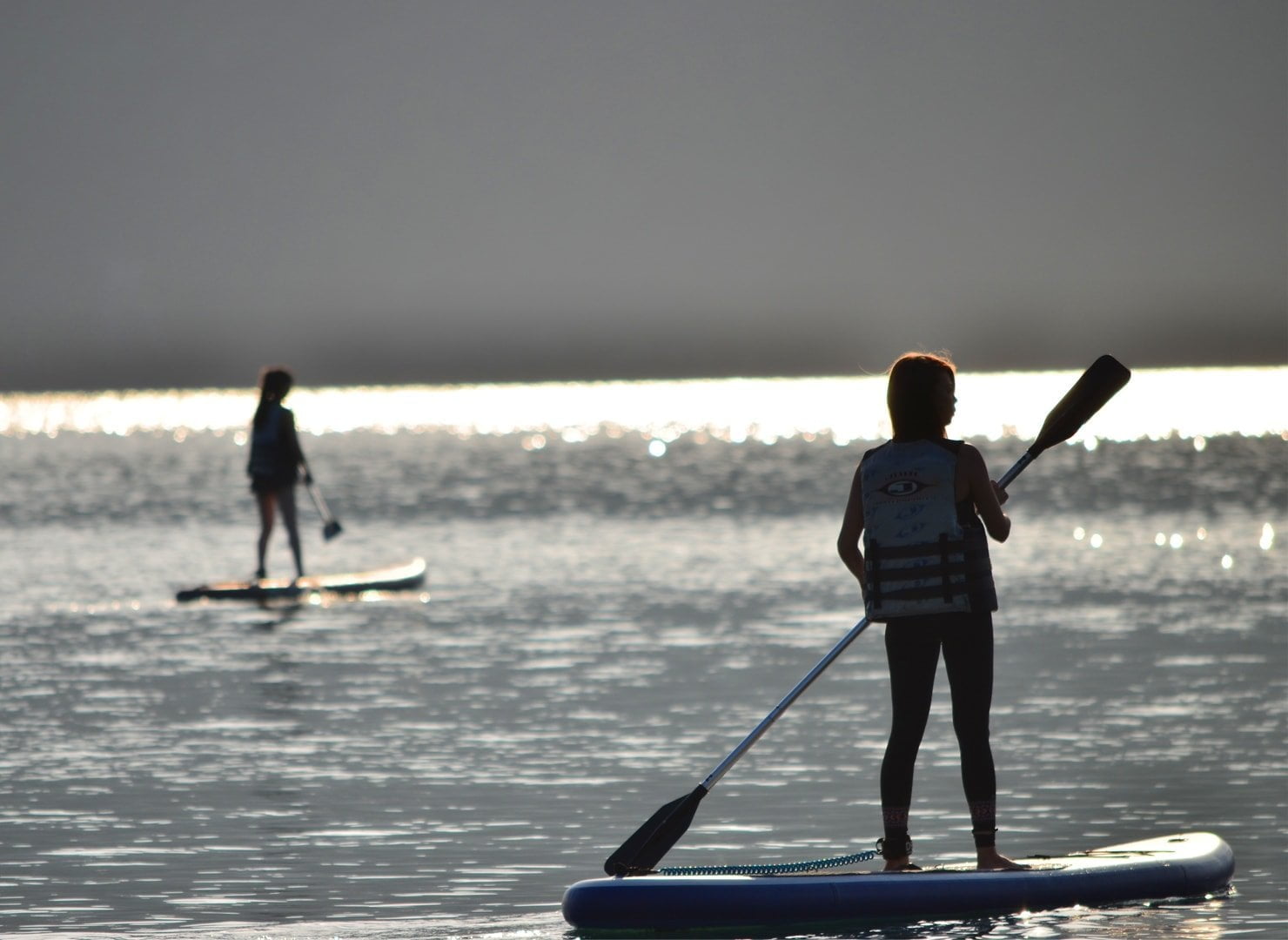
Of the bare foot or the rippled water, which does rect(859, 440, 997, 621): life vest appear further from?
the rippled water

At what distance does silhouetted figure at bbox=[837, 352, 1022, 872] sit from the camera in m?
7.81

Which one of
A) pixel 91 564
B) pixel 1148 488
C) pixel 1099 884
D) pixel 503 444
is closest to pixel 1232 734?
pixel 1099 884

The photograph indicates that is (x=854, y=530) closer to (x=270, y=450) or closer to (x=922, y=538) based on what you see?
(x=922, y=538)

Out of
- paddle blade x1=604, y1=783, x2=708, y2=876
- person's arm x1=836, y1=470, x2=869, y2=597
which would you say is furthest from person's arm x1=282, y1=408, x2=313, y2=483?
person's arm x1=836, y1=470, x2=869, y2=597

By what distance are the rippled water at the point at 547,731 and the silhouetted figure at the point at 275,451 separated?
951mm

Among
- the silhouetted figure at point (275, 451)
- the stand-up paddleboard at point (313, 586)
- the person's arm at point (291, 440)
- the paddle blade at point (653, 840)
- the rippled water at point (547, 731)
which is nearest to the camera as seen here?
the paddle blade at point (653, 840)

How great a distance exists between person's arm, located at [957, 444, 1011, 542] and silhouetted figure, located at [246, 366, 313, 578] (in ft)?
37.5

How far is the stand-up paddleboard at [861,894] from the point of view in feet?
25.3

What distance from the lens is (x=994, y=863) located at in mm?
8000

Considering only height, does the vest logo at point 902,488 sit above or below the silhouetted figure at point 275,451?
below

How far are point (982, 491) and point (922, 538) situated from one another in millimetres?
252

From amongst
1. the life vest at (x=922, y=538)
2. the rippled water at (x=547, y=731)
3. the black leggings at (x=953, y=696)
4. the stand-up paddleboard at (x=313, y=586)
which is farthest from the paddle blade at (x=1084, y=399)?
the stand-up paddleboard at (x=313, y=586)

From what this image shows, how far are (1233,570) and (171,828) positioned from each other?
15222mm

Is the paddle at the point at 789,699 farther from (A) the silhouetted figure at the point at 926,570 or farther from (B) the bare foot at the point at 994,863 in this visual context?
(B) the bare foot at the point at 994,863
